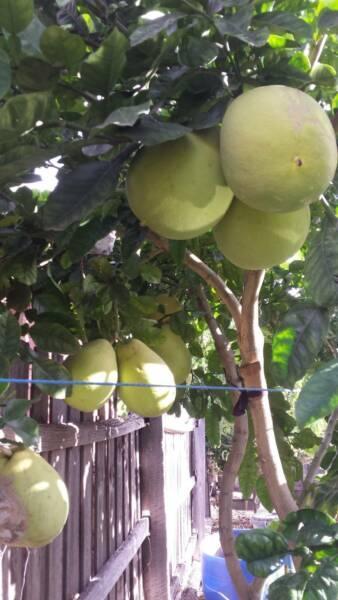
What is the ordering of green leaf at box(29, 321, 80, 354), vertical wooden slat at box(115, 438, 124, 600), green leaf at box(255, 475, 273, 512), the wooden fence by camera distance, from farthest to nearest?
1. vertical wooden slat at box(115, 438, 124, 600)
2. the wooden fence
3. green leaf at box(255, 475, 273, 512)
4. green leaf at box(29, 321, 80, 354)

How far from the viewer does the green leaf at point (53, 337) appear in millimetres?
1275

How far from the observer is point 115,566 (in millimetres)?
2867

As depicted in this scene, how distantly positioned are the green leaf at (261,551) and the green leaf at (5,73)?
68cm

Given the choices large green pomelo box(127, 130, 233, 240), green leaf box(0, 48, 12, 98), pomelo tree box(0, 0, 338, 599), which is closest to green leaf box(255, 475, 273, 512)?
pomelo tree box(0, 0, 338, 599)

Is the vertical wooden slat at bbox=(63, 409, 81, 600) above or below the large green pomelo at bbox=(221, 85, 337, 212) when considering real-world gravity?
below

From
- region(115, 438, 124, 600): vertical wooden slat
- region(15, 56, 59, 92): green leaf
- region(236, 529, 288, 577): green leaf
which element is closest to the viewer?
region(15, 56, 59, 92): green leaf

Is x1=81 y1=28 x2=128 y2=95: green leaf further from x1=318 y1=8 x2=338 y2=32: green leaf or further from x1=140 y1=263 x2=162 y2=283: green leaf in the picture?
x1=140 y1=263 x2=162 y2=283: green leaf

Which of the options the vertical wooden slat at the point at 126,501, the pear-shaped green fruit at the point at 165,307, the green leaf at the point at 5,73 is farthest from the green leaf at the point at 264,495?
the vertical wooden slat at the point at 126,501

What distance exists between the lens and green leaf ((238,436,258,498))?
6.72 ft

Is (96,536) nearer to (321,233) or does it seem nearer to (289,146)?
(321,233)

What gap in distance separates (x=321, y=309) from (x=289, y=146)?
363 millimetres

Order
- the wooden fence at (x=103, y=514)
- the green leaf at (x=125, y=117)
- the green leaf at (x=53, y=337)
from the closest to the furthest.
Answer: the green leaf at (x=125, y=117) < the green leaf at (x=53, y=337) < the wooden fence at (x=103, y=514)

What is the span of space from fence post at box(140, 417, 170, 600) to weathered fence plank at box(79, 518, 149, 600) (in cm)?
9

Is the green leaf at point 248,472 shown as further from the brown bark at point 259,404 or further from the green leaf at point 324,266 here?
the green leaf at point 324,266
